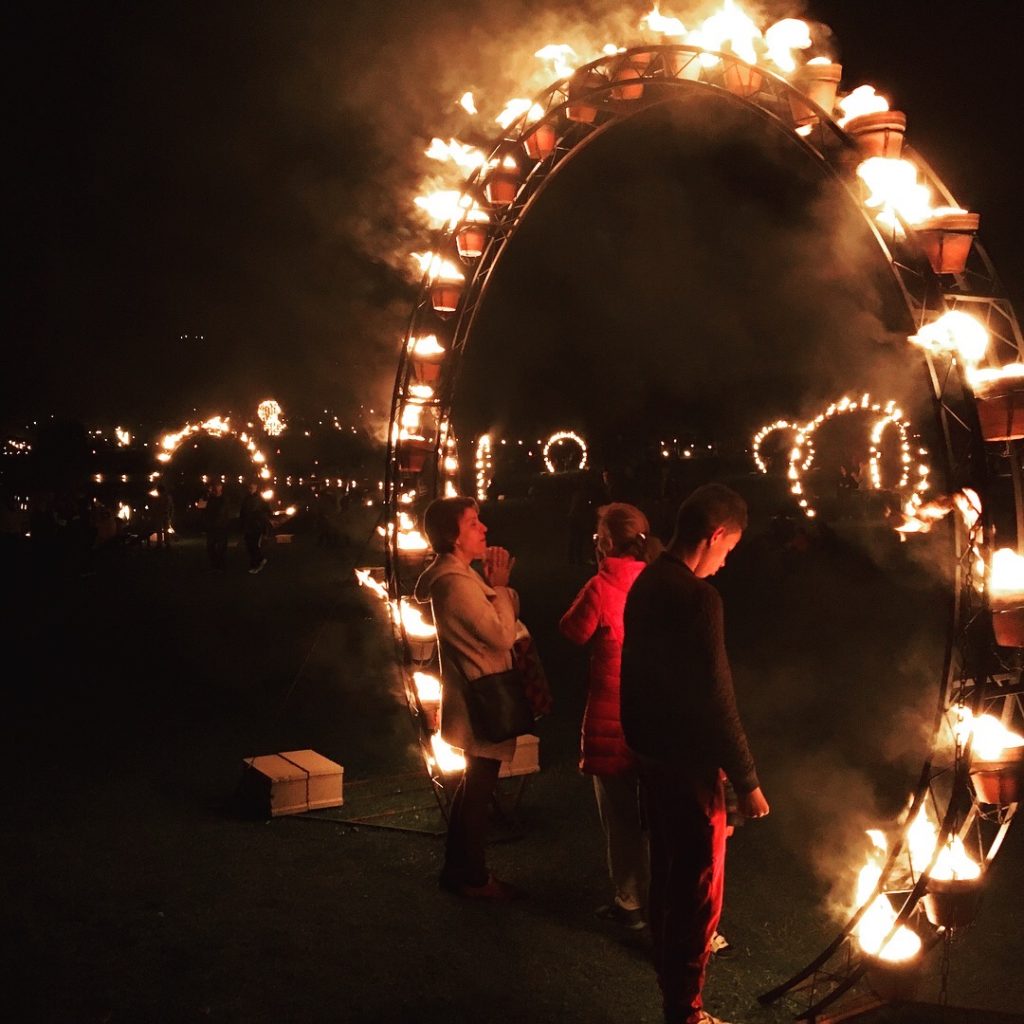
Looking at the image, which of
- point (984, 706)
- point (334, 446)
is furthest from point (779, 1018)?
point (334, 446)

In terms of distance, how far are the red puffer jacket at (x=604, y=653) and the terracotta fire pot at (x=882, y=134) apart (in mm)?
2152

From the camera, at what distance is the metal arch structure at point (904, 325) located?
4227mm

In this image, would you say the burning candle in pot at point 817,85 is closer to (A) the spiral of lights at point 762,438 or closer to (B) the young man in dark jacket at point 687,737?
(B) the young man in dark jacket at point 687,737

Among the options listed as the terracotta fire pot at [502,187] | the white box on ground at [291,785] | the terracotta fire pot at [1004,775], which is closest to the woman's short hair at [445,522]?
the white box on ground at [291,785]

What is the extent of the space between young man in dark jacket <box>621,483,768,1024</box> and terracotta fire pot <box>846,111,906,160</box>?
1.78 m

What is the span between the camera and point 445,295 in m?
7.14

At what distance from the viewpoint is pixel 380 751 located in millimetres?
8469

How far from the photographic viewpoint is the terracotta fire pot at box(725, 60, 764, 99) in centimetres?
510

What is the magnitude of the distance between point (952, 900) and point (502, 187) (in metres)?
4.93

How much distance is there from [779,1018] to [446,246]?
16.5ft

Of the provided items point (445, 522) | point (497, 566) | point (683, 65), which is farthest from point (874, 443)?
point (445, 522)

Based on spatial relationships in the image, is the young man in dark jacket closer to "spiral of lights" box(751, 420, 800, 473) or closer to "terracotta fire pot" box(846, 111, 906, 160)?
"terracotta fire pot" box(846, 111, 906, 160)

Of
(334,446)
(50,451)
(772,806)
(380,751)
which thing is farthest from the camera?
(334,446)

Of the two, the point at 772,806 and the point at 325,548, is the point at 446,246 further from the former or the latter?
the point at 325,548
